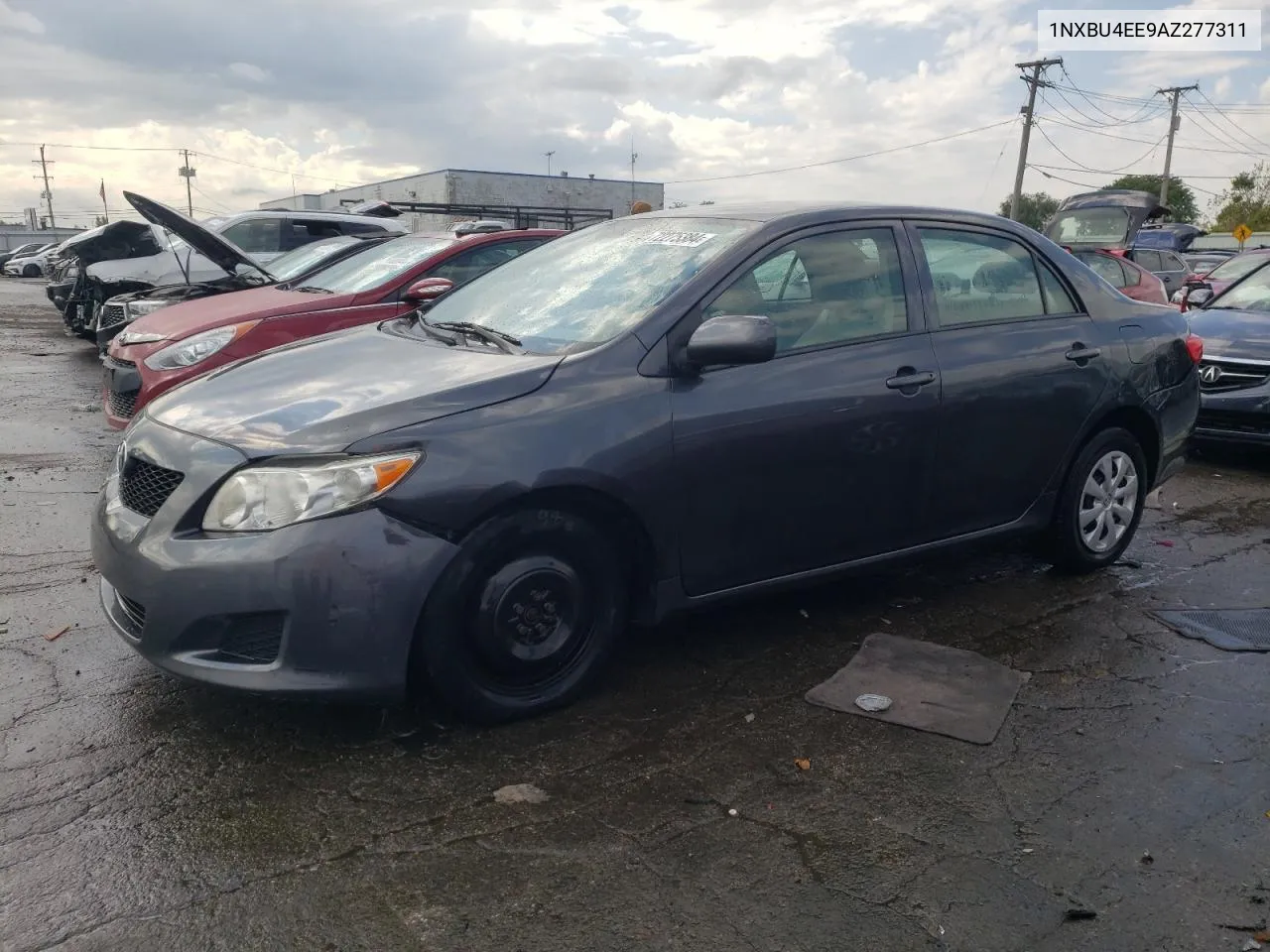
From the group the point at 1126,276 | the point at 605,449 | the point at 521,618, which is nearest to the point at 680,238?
the point at 605,449

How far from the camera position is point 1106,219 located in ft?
68.2

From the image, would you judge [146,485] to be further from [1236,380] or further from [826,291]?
[1236,380]

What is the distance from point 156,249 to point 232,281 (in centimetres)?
535

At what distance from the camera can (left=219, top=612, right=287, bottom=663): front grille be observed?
3.01m

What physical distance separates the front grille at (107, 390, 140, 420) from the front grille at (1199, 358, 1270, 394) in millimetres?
7068

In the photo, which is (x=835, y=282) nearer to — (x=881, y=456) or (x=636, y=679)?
(x=881, y=456)

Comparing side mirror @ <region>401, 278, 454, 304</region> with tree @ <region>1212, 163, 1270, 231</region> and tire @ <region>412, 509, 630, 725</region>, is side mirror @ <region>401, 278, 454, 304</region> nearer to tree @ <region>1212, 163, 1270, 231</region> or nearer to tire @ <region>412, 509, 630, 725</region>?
tire @ <region>412, 509, 630, 725</region>

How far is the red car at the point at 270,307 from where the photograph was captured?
20.5 feet

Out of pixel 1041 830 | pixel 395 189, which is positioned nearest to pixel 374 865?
pixel 1041 830

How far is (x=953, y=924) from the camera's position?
99.2 inches

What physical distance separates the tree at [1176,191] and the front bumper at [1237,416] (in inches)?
2727

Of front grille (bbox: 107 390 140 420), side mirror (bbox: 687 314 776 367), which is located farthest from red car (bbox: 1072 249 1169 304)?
front grille (bbox: 107 390 140 420)

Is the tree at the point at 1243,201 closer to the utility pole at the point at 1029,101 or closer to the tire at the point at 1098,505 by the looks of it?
the utility pole at the point at 1029,101

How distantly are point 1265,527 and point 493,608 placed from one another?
5.01 m
